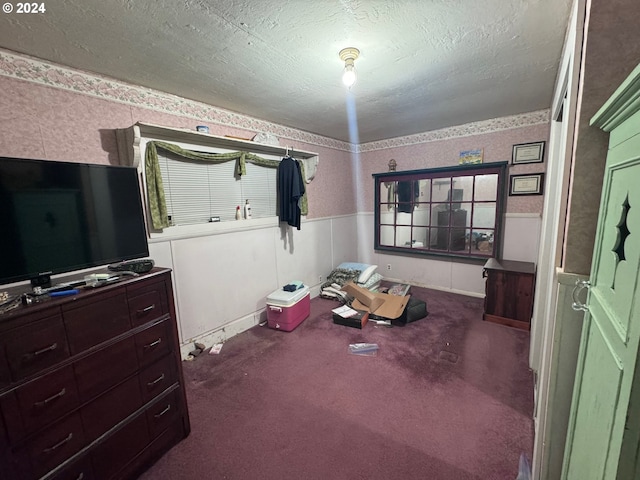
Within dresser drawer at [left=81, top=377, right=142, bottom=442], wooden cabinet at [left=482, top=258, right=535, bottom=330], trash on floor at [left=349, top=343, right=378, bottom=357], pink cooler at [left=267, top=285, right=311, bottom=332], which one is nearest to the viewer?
dresser drawer at [left=81, top=377, right=142, bottom=442]

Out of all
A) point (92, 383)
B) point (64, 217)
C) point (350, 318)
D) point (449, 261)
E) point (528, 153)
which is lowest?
point (350, 318)

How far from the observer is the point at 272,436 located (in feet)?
5.34

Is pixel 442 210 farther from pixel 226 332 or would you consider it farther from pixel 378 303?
pixel 226 332

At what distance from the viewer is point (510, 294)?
9.18 ft

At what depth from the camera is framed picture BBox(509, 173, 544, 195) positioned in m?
3.15

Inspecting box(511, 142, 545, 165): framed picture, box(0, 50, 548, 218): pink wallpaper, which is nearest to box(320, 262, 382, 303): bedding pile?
box(0, 50, 548, 218): pink wallpaper

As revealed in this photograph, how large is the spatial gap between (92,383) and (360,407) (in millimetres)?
1541

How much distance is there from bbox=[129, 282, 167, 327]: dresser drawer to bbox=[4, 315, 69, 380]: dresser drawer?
28cm

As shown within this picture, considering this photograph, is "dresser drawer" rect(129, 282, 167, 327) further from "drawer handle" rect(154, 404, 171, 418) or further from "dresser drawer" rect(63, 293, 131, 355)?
"drawer handle" rect(154, 404, 171, 418)

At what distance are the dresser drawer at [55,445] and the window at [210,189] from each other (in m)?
1.55

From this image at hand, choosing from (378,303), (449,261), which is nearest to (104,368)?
(378,303)

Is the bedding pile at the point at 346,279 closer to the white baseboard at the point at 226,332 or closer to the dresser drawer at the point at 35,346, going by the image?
the white baseboard at the point at 226,332

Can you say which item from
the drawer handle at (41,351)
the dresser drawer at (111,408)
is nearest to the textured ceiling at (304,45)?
the drawer handle at (41,351)

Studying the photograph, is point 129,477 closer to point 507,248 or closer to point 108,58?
point 108,58
